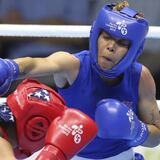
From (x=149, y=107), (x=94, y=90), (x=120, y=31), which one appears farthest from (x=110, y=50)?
(x=149, y=107)

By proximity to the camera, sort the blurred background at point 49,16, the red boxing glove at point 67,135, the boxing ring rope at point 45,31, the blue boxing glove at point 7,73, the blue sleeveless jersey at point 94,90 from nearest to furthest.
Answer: the red boxing glove at point 67,135, the blue boxing glove at point 7,73, the blue sleeveless jersey at point 94,90, the boxing ring rope at point 45,31, the blurred background at point 49,16

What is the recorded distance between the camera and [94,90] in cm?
146

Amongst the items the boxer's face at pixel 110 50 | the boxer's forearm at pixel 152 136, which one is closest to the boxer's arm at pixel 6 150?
the boxer's face at pixel 110 50

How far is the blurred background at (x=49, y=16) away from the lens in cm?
234

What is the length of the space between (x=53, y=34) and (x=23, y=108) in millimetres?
643

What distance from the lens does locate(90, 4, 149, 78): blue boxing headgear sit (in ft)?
4.42

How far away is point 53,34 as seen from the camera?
175 centimetres

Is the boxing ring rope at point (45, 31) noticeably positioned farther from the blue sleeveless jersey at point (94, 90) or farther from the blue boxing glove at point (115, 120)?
the blue boxing glove at point (115, 120)

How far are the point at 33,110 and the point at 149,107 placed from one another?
0.48 metres

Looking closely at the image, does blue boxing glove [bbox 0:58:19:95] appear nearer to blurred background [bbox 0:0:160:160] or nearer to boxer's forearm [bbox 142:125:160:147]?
boxer's forearm [bbox 142:125:160:147]

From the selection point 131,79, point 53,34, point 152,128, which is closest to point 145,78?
point 131,79

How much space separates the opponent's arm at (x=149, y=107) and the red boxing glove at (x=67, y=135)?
1.26 ft

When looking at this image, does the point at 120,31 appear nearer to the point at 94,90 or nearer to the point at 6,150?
the point at 94,90

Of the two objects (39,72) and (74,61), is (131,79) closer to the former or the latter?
(74,61)
